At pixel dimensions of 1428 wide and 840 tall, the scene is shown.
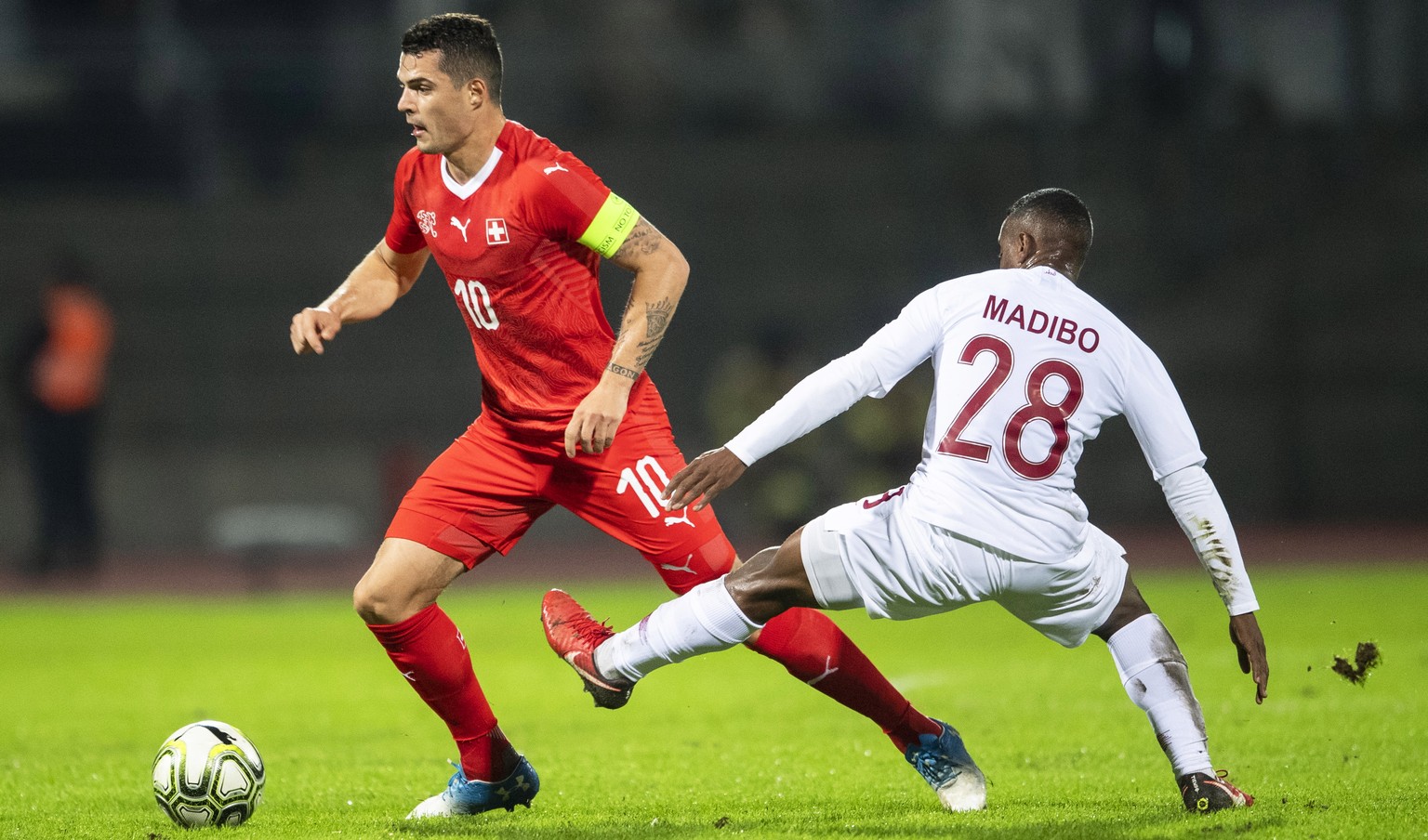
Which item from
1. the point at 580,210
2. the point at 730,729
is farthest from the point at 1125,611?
the point at 730,729

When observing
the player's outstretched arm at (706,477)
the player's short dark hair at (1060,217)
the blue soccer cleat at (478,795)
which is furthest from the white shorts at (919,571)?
the blue soccer cleat at (478,795)

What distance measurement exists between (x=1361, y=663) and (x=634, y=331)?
2.44 meters

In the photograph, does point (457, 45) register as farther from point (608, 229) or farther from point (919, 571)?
point (919, 571)

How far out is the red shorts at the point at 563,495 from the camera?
5.21 m

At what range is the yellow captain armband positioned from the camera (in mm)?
5098

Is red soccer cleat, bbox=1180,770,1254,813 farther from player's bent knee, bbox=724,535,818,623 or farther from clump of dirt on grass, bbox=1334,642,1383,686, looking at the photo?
player's bent knee, bbox=724,535,818,623

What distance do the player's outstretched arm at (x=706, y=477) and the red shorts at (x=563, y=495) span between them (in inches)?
22.7

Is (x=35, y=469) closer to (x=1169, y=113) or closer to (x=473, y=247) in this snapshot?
(x=473, y=247)

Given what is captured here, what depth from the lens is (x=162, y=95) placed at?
62.7 ft

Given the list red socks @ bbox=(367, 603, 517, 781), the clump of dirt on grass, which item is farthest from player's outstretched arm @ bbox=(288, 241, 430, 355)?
the clump of dirt on grass

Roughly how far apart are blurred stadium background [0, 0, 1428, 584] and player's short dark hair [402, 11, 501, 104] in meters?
11.8

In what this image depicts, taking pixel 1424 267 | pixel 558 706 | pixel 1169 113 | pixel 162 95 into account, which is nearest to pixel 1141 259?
pixel 1169 113

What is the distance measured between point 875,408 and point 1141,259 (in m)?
5.04

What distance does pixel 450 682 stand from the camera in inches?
209
